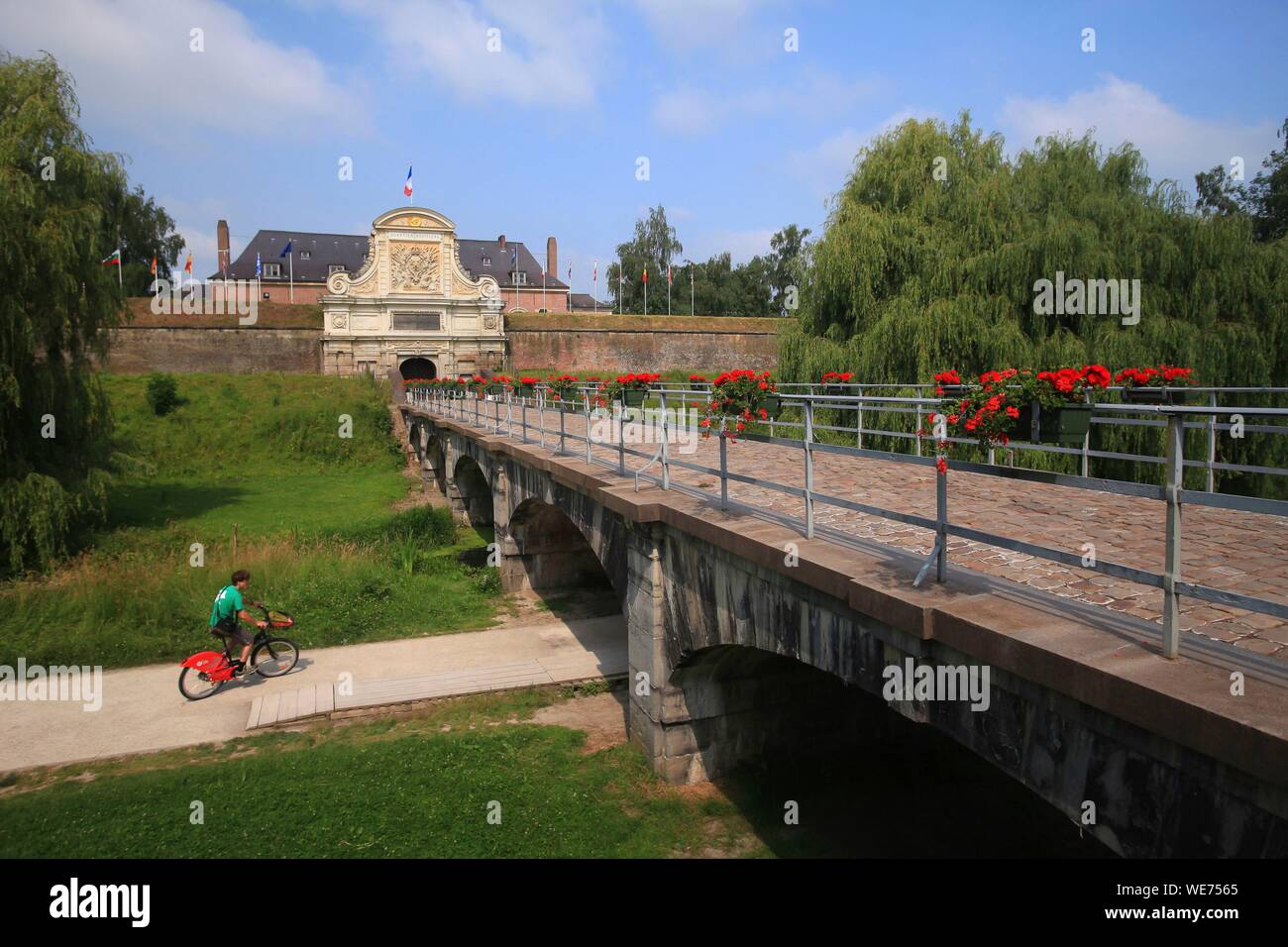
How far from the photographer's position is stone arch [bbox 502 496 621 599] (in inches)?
711

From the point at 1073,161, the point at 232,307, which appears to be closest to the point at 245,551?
the point at 1073,161

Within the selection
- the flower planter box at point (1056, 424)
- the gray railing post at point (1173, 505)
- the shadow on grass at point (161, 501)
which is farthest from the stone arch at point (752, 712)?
the shadow on grass at point (161, 501)

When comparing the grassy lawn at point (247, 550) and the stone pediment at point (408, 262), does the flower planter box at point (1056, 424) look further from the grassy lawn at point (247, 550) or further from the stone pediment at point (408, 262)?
the stone pediment at point (408, 262)

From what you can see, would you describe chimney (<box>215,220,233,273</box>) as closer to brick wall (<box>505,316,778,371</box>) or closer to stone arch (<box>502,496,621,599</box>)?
brick wall (<box>505,316,778,371</box>)

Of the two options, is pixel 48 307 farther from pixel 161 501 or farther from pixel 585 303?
pixel 585 303

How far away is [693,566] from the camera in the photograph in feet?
25.7

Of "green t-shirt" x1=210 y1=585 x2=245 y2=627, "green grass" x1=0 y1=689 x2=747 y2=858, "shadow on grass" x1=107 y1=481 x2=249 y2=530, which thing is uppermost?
"shadow on grass" x1=107 y1=481 x2=249 y2=530

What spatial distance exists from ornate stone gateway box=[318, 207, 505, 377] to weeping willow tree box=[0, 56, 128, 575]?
2977 centimetres

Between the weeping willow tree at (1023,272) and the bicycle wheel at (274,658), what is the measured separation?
10.9 m

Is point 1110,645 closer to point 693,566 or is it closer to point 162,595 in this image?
point 693,566

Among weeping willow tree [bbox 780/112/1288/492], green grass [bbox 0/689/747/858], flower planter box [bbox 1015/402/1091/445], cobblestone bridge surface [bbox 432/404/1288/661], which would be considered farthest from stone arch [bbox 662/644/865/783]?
weeping willow tree [bbox 780/112/1288/492]

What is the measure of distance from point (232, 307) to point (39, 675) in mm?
42492

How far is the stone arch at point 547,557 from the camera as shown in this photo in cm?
1806

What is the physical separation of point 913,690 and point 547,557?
14350 millimetres
